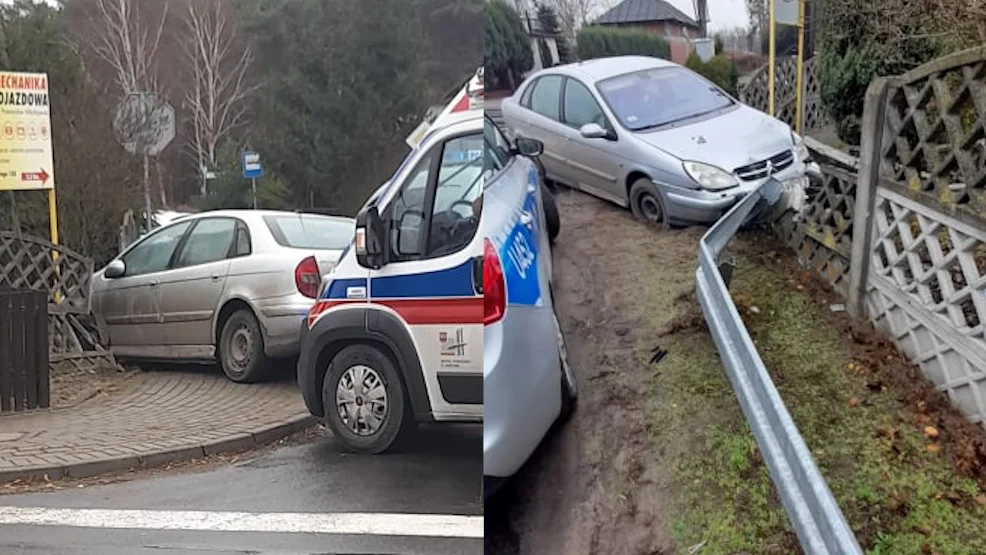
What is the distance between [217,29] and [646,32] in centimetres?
84

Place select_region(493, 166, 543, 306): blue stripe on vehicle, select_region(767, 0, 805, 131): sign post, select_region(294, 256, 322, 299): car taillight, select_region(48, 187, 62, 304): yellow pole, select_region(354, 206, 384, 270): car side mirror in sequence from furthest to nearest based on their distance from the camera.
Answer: select_region(48, 187, 62, 304): yellow pole → select_region(294, 256, 322, 299): car taillight → select_region(354, 206, 384, 270): car side mirror → select_region(493, 166, 543, 306): blue stripe on vehicle → select_region(767, 0, 805, 131): sign post

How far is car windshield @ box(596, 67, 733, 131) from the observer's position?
1414mm

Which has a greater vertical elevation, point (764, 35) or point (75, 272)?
point (764, 35)

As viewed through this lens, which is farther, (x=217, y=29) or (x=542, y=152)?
(x=217, y=29)

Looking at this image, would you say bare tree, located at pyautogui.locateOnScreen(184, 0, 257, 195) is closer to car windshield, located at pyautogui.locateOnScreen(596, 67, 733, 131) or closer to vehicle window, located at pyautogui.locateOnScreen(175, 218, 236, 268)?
vehicle window, located at pyautogui.locateOnScreen(175, 218, 236, 268)

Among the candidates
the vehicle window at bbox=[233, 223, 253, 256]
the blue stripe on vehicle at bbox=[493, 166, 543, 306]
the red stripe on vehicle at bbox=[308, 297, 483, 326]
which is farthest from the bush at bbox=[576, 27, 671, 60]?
the vehicle window at bbox=[233, 223, 253, 256]

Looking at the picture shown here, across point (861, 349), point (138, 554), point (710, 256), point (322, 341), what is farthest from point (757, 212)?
point (138, 554)

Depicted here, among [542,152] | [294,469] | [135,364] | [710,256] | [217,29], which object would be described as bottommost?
[294,469]

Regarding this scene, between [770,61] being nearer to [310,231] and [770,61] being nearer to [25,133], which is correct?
[310,231]

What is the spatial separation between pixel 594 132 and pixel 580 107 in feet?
0.16

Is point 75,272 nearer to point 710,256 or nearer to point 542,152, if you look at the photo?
point 542,152

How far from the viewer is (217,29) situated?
1.71m

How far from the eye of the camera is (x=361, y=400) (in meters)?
1.64

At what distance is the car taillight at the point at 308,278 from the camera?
1.69 meters
